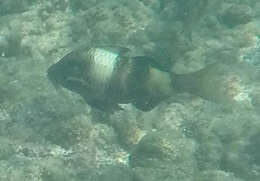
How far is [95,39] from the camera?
21.8 ft

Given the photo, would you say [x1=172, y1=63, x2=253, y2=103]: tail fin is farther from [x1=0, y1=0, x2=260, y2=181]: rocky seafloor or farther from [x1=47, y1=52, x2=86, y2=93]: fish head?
[x1=47, y1=52, x2=86, y2=93]: fish head

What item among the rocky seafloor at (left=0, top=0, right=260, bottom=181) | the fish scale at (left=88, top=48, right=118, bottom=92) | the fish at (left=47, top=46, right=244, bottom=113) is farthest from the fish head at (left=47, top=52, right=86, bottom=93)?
the rocky seafloor at (left=0, top=0, right=260, bottom=181)

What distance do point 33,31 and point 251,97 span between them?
12.3ft

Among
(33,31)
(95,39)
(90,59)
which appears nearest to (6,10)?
(33,31)

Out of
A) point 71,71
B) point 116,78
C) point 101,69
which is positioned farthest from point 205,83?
point 71,71

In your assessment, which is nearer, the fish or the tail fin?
the fish

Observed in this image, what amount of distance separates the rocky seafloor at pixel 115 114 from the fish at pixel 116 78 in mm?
821

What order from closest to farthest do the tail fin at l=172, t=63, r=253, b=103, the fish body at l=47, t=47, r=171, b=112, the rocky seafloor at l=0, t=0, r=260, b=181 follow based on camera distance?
the fish body at l=47, t=47, r=171, b=112 < the tail fin at l=172, t=63, r=253, b=103 < the rocky seafloor at l=0, t=0, r=260, b=181

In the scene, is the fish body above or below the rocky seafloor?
above

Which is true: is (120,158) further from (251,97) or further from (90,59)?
(251,97)

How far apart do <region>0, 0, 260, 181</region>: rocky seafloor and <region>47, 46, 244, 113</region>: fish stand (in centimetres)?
82

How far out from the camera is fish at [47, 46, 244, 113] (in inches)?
162

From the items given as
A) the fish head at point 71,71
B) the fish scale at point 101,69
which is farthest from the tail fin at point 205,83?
the fish head at point 71,71

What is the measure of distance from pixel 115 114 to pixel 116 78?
1237mm
